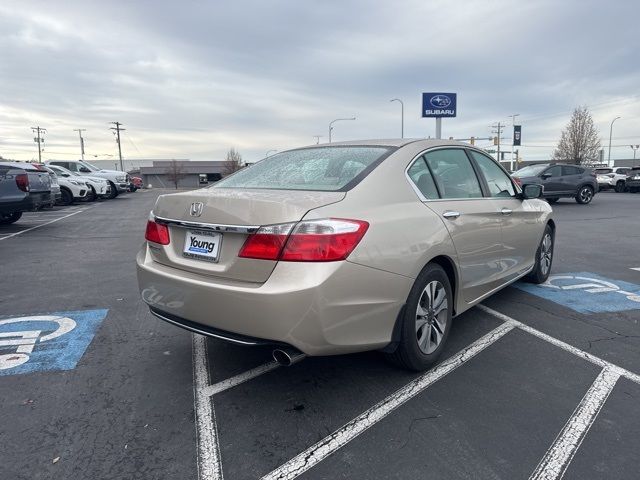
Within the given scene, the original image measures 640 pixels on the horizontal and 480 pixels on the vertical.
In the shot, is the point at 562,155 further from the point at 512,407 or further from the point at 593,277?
the point at 512,407

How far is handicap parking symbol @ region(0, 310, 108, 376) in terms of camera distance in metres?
3.39

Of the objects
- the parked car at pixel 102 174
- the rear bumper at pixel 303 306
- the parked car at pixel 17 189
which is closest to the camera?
the rear bumper at pixel 303 306

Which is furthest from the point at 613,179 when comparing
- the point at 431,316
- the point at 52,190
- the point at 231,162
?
the point at 231,162

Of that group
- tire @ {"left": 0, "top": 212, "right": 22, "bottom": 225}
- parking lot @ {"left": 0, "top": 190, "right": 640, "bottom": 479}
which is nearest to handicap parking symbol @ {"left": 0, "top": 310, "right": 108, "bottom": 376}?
parking lot @ {"left": 0, "top": 190, "right": 640, "bottom": 479}

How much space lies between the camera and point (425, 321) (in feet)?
10.5

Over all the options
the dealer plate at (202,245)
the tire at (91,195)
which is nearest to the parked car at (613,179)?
the tire at (91,195)

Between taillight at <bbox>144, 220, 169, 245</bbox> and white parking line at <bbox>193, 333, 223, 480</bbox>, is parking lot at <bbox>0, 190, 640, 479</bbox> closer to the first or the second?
white parking line at <bbox>193, 333, 223, 480</bbox>

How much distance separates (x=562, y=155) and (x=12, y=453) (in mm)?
60150

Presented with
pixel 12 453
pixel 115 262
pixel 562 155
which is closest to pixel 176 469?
pixel 12 453

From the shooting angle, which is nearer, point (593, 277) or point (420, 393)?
point (420, 393)

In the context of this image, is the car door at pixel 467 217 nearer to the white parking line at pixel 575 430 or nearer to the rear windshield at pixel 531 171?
the white parking line at pixel 575 430

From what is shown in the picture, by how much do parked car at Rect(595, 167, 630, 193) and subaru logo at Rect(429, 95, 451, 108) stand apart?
1243 cm

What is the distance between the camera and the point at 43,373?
325 centimetres

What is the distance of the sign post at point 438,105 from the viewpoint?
27.0 m
